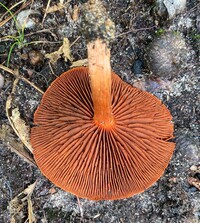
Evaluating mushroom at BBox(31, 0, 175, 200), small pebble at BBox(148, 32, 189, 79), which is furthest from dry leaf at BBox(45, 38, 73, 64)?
small pebble at BBox(148, 32, 189, 79)

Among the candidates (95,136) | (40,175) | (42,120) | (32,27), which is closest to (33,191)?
(40,175)

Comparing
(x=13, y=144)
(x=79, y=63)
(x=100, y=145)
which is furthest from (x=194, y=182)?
(x=13, y=144)

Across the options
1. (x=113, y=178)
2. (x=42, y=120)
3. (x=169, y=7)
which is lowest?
(x=113, y=178)

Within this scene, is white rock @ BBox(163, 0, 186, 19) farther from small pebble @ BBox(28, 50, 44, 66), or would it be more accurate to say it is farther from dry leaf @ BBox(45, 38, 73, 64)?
small pebble @ BBox(28, 50, 44, 66)

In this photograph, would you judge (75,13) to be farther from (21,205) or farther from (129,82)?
(21,205)

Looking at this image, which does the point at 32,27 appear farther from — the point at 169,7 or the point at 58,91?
the point at 169,7

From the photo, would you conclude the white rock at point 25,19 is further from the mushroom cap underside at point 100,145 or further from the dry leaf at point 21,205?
the dry leaf at point 21,205
